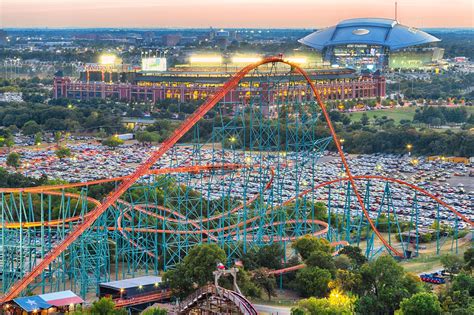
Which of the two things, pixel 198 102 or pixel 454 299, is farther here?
pixel 198 102

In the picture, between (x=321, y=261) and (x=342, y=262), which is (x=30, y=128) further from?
(x=321, y=261)

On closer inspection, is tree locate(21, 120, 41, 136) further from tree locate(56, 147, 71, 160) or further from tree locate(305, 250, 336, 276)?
tree locate(305, 250, 336, 276)

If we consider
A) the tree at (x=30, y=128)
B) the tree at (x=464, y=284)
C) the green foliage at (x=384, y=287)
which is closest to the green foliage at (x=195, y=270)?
the green foliage at (x=384, y=287)

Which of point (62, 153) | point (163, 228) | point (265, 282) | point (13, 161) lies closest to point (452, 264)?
point (265, 282)

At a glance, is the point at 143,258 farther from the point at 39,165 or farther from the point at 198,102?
the point at 198,102

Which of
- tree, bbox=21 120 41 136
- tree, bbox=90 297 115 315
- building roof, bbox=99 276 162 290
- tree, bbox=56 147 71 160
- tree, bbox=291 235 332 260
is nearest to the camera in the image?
tree, bbox=90 297 115 315

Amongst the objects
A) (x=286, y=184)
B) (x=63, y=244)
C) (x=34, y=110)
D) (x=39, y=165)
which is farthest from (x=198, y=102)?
(x=63, y=244)

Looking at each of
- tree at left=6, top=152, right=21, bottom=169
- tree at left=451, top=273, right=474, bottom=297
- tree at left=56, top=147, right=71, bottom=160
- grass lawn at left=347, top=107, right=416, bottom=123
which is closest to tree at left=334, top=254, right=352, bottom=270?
tree at left=451, top=273, right=474, bottom=297
